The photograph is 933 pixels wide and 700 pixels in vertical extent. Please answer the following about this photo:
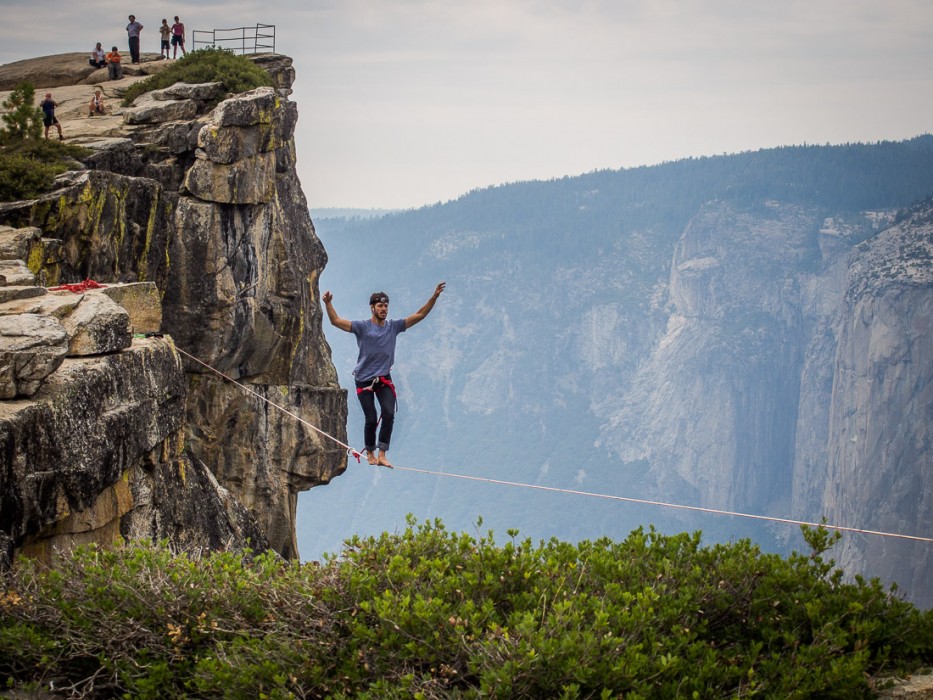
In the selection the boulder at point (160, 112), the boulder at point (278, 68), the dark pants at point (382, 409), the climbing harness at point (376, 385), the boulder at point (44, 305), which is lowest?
the dark pants at point (382, 409)

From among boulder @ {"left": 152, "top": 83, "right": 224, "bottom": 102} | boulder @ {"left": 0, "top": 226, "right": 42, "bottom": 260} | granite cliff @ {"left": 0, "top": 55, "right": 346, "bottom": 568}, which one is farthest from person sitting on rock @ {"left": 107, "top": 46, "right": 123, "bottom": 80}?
boulder @ {"left": 0, "top": 226, "right": 42, "bottom": 260}

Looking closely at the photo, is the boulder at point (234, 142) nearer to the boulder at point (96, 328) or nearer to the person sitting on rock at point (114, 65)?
the person sitting on rock at point (114, 65)

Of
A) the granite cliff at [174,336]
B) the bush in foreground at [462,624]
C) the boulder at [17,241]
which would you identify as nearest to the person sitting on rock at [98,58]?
the granite cliff at [174,336]

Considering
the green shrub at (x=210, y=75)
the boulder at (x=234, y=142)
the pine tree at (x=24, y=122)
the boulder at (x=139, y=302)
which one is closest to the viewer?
the boulder at (x=139, y=302)

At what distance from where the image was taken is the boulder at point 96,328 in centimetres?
1936

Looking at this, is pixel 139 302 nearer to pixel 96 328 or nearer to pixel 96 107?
pixel 96 328

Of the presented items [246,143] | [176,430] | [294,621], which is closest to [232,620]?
[294,621]

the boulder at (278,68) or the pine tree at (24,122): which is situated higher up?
the boulder at (278,68)

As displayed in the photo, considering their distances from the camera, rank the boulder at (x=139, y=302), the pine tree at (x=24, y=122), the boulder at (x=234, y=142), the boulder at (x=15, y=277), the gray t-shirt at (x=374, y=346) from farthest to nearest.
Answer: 1. the boulder at (x=234, y=142)
2. the pine tree at (x=24, y=122)
3. the boulder at (x=139, y=302)
4. the boulder at (x=15, y=277)
5. the gray t-shirt at (x=374, y=346)

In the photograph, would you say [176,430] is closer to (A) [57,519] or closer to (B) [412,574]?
(A) [57,519]

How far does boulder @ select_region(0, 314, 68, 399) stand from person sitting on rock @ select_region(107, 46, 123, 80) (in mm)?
33466

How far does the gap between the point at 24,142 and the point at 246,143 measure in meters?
7.99

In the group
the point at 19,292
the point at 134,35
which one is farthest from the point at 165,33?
Answer: the point at 19,292

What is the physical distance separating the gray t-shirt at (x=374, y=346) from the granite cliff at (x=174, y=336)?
3477 millimetres
